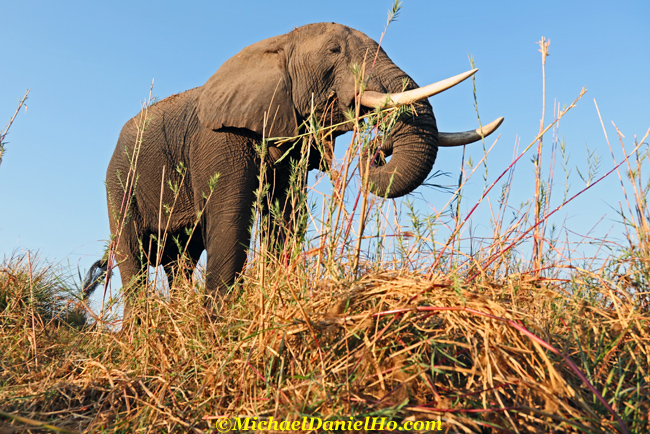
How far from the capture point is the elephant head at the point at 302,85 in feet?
16.6

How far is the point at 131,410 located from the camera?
7.17ft

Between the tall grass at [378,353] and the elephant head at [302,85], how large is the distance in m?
2.19

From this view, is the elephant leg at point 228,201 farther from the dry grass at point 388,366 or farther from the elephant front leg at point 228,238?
the dry grass at point 388,366

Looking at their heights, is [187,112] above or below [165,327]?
above

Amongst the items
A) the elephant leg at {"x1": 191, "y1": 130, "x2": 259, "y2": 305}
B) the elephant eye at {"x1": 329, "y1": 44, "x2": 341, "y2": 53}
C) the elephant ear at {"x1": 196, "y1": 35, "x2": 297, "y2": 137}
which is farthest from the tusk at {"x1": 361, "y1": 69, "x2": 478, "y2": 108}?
the elephant leg at {"x1": 191, "y1": 130, "x2": 259, "y2": 305}

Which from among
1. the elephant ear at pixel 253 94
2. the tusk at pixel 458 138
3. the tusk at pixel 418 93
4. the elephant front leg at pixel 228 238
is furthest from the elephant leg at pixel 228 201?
the tusk at pixel 458 138

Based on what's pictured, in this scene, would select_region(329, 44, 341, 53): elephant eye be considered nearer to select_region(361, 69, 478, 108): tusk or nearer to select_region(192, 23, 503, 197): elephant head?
select_region(192, 23, 503, 197): elephant head

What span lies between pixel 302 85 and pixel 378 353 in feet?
12.6

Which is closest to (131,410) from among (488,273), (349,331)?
(349,331)

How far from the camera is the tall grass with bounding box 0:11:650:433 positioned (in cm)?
177

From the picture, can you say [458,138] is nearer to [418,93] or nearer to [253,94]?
[418,93]

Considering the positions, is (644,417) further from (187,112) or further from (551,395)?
(187,112)

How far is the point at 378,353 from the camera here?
1.97 meters

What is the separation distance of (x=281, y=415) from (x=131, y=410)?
69 cm
